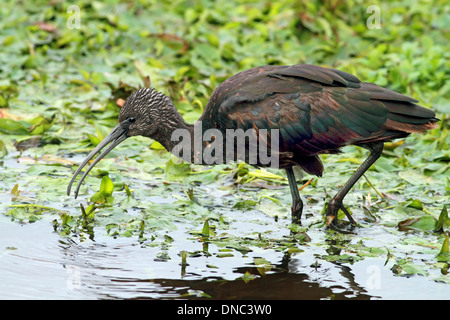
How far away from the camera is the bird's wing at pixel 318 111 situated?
6.74 meters

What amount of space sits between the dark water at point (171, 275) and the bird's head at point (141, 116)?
3.54 feet

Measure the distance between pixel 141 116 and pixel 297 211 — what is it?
1.76 metres

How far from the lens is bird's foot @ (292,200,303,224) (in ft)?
23.6

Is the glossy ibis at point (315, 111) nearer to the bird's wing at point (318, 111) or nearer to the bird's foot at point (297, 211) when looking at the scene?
the bird's wing at point (318, 111)

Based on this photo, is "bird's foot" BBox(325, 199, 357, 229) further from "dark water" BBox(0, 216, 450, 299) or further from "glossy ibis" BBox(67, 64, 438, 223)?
"dark water" BBox(0, 216, 450, 299)

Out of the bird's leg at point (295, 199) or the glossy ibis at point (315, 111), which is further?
the bird's leg at point (295, 199)

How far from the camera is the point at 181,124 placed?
731 centimetres

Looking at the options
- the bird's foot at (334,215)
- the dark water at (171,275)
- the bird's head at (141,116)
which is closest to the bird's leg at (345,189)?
the bird's foot at (334,215)

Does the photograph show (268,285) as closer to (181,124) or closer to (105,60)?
(181,124)

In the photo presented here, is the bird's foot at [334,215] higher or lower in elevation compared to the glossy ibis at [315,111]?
lower

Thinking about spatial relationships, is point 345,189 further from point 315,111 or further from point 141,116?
point 141,116

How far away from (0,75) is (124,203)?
4.67 meters

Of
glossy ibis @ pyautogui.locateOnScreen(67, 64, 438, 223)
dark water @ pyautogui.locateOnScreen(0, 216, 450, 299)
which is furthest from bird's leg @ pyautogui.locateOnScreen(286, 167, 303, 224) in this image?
dark water @ pyautogui.locateOnScreen(0, 216, 450, 299)

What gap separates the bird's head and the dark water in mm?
1080
